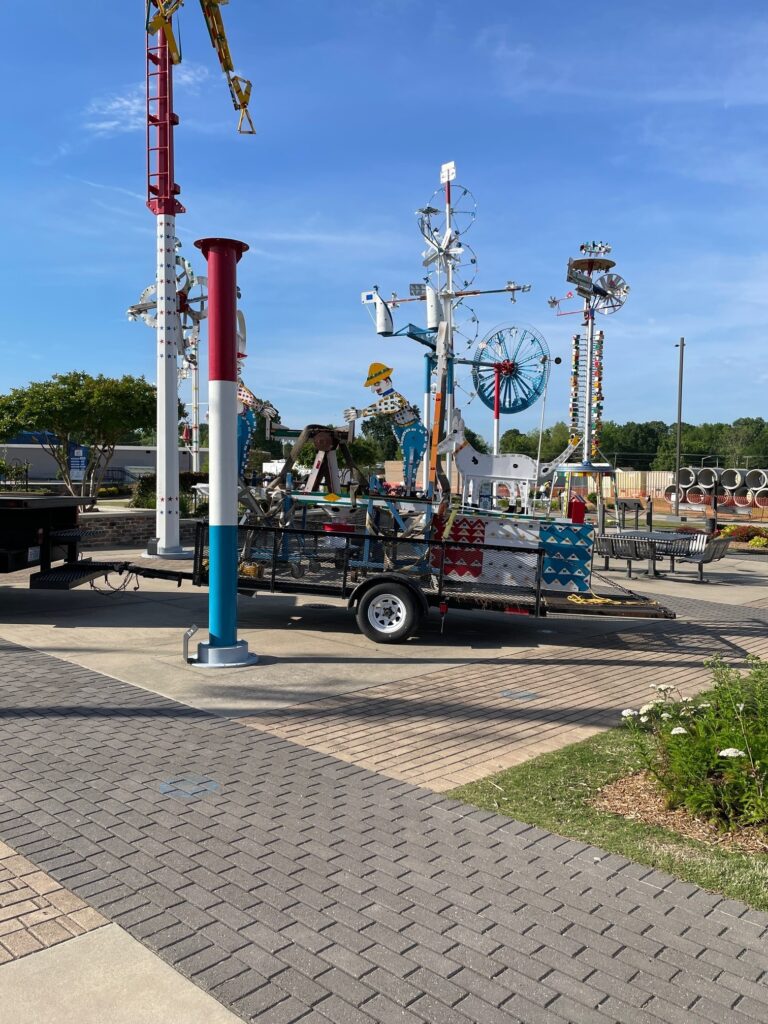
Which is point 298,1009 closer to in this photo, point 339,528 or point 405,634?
point 405,634

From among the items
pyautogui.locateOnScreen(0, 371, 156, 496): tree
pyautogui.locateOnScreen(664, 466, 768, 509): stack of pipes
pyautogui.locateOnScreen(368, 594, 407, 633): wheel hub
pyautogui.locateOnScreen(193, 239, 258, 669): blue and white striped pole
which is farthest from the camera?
pyautogui.locateOnScreen(664, 466, 768, 509): stack of pipes

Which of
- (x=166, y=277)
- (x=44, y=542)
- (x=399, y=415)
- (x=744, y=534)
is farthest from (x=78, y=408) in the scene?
(x=744, y=534)

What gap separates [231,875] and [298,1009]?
110 cm

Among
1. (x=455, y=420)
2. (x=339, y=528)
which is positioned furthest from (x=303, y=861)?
(x=455, y=420)

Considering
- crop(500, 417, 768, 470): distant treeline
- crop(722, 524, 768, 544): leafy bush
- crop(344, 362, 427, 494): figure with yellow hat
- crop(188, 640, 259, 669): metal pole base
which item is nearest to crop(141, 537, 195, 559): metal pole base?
crop(344, 362, 427, 494): figure with yellow hat

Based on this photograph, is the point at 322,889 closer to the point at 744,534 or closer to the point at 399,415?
the point at 399,415

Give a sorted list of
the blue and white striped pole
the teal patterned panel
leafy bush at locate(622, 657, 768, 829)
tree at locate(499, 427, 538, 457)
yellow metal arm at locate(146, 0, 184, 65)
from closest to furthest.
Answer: leafy bush at locate(622, 657, 768, 829) → the blue and white striped pole → the teal patterned panel → yellow metal arm at locate(146, 0, 184, 65) → tree at locate(499, 427, 538, 457)

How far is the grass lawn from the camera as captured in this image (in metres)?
4.23

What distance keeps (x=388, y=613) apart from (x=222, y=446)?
2.84m

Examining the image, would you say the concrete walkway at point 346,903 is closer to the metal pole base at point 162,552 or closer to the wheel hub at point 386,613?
the wheel hub at point 386,613

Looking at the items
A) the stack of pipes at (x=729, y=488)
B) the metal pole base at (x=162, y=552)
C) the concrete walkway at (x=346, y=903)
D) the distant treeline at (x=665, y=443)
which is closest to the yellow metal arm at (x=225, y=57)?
the metal pole base at (x=162, y=552)

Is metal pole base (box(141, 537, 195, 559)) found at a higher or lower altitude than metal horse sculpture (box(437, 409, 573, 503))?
lower

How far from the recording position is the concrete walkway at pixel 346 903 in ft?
10.5

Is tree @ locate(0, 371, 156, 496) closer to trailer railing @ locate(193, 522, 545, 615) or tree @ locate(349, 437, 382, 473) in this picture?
trailer railing @ locate(193, 522, 545, 615)
